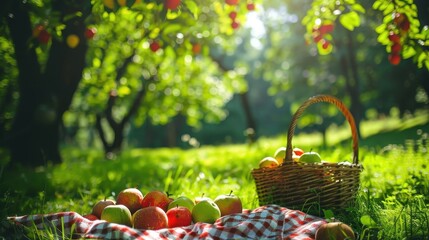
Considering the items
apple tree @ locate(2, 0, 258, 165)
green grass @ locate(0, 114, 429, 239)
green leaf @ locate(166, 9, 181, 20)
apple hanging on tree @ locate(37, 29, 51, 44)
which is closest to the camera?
green grass @ locate(0, 114, 429, 239)

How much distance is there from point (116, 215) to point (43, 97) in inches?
220

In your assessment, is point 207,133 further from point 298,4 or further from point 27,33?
point 27,33

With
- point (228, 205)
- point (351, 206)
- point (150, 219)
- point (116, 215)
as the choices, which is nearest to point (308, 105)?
point (351, 206)

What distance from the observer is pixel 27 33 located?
251 inches

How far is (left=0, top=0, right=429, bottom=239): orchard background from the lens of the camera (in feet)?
13.4

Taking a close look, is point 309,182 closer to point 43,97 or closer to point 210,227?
point 210,227

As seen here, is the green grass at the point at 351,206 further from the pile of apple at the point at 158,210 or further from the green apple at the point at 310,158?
the pile of apple at the point at 158,210

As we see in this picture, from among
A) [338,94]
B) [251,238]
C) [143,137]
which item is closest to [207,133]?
[143,137]

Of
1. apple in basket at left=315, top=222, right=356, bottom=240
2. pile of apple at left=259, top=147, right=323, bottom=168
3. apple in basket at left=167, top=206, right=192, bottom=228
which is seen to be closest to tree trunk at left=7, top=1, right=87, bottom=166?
pile of apple at left=259, top=147, right=323, bottom=168

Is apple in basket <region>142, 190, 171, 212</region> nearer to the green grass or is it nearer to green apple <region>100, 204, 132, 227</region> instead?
green apple <region>100, 204, 132, 227</region>

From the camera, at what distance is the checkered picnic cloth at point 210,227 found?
103 inches

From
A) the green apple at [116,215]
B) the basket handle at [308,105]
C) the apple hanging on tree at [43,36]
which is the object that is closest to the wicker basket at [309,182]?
the basket handle at [308,105]

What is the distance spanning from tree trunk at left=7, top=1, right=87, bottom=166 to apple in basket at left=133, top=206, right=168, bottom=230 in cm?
479

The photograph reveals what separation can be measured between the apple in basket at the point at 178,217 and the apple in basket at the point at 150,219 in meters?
0.09
